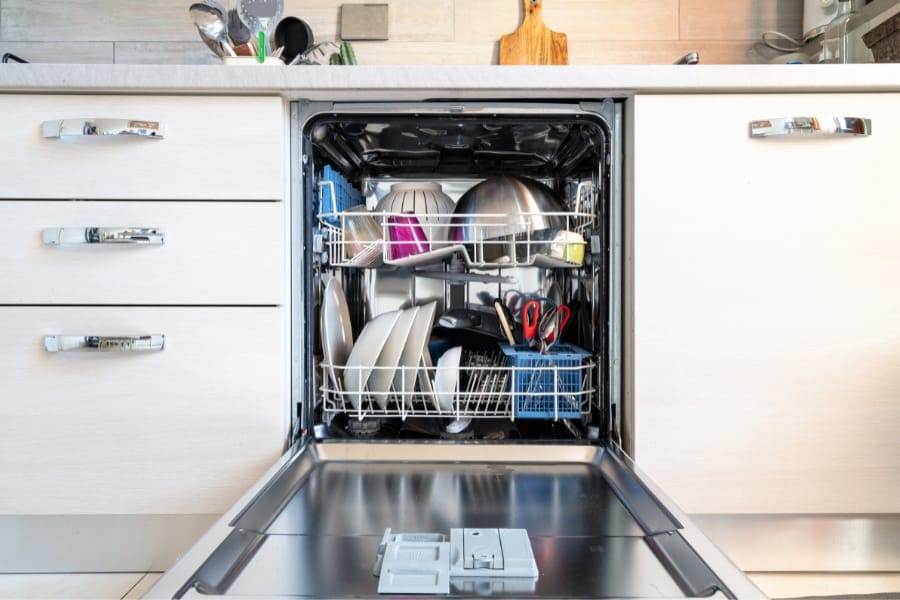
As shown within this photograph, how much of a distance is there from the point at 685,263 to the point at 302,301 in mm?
596

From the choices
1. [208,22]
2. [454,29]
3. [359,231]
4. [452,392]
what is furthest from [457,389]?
[454,29]

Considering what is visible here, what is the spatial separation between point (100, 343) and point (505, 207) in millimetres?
671

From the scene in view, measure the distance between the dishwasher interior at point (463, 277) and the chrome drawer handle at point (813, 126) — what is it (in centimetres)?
23

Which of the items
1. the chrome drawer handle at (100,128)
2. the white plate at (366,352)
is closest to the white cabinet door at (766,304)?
the white plate at (366,352)

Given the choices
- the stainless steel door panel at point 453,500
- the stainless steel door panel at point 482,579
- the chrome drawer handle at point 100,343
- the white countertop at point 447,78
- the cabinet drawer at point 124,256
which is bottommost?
the stainless steel door panel at point 482,579

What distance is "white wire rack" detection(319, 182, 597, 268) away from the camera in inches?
41.8

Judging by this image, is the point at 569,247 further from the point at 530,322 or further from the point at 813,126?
the point at 813,126

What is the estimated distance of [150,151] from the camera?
0.99 meters

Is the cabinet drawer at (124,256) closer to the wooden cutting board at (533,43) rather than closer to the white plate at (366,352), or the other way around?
the white plate at (366,352)

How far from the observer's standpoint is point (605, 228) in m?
1.05

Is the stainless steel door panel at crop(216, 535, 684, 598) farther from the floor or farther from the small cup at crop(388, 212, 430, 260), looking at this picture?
the small cup at crop(388, 212, 430, 260)

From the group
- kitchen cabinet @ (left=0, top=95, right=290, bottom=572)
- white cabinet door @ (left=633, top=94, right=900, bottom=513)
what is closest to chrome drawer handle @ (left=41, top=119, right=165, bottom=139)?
kitchen cabinet @ (left=0, top=95, right=290, bottom=572)

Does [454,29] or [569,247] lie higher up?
[454,29]

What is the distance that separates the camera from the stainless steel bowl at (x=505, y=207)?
110 centimetres
